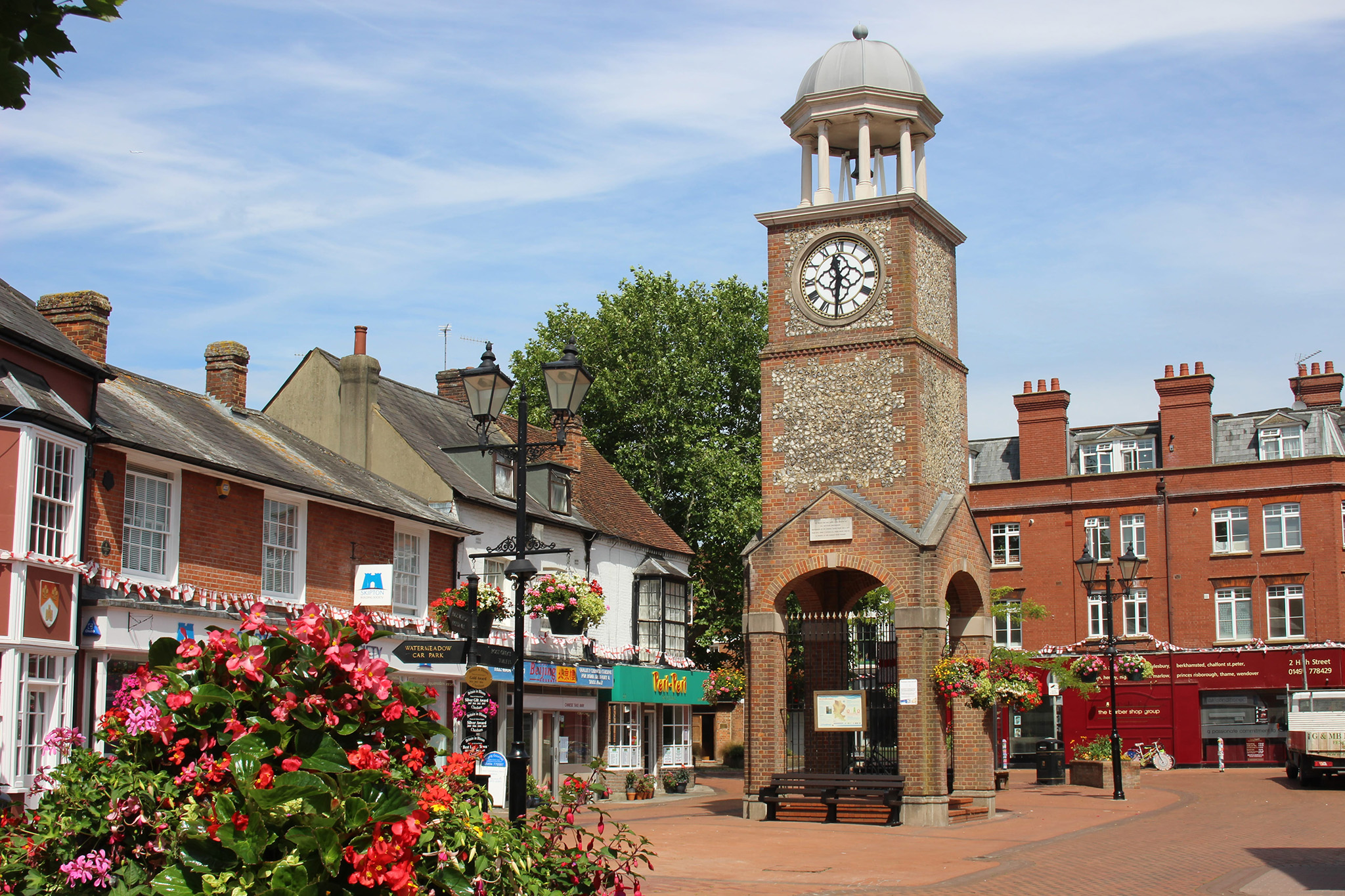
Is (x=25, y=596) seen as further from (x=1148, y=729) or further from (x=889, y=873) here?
(x=1148, y=729)

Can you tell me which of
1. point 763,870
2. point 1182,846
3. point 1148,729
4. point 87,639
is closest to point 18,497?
point 87,639

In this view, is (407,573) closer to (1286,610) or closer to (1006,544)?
(1006,544)

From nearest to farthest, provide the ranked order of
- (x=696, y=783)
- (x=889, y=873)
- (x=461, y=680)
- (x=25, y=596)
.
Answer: (x=889, y=873)
(x=25, y=596)
(x=461, y=680)
(x=696, y=783)

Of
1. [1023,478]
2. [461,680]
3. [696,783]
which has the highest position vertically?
[1023,478]

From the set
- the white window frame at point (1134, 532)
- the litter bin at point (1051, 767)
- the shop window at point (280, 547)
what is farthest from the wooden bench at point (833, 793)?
the white window frame at point (1134, 532)

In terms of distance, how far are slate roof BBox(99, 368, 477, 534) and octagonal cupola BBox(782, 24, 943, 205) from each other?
10040mm

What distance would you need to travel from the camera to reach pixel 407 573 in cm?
2517

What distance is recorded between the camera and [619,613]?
32.8 metres

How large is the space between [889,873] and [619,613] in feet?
61.4

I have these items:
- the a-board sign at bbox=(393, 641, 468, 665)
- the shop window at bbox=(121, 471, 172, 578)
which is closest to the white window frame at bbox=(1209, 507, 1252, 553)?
the a-board sign at bbox=(393, 641, 468, 665)

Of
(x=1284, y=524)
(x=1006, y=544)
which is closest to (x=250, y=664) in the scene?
(x=1284, y=524)

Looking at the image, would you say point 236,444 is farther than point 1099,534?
No

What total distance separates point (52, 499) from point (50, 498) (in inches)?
2.0

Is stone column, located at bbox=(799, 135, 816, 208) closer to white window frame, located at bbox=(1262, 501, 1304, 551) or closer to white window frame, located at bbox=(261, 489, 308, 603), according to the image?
white window frame, located at bbox=(261, 489, 308, 603)
